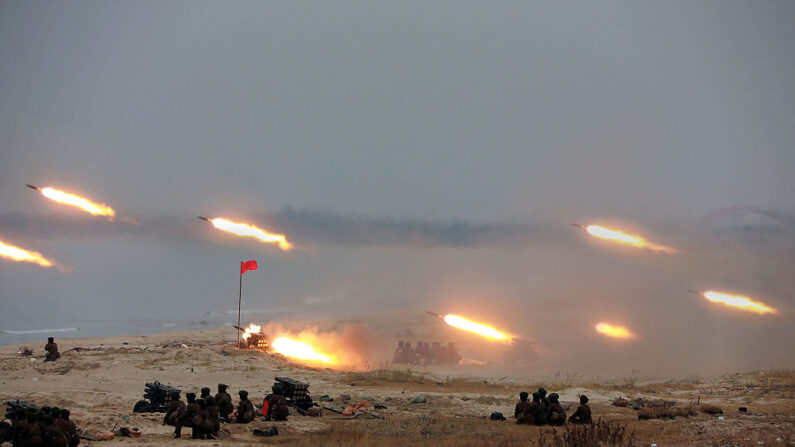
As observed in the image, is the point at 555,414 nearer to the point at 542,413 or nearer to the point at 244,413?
the point at 542,413

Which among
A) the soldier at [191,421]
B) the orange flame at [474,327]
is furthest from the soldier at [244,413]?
the orange flame at [474,327]

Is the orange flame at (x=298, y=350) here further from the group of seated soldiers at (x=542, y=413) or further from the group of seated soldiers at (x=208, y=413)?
the group of seated soldiers at (x=542, y=413)

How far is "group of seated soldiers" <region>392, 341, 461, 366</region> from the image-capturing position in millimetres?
48703

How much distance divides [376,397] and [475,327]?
33444mm

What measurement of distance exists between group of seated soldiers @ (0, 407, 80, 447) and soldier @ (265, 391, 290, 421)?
673 centimetres

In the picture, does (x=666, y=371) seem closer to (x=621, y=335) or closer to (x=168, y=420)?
(x=621, y=335)

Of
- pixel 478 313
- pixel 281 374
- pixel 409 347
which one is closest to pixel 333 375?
pixel 281 374

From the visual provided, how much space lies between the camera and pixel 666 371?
4575 centimetres

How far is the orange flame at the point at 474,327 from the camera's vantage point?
187 ft

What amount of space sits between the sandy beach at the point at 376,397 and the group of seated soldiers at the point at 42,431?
58.7 inches

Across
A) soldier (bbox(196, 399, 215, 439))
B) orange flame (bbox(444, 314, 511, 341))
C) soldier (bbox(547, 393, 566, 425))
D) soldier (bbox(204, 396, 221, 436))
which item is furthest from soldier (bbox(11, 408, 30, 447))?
orange flame (bbox(444, 314, 511, 341))

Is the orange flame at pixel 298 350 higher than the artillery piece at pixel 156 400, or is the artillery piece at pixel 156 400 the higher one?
the orange flame at pixel 298 350

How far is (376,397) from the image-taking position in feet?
92.7

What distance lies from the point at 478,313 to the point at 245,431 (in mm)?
48188
